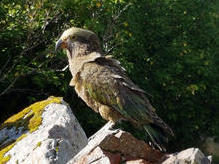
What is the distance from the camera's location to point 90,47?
6.02 meters

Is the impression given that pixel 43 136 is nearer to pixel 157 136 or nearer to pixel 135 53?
pixel 157 136

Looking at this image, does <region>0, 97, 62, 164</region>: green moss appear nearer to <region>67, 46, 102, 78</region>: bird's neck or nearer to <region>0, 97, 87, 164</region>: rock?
<region>0, 97, 87, 164</region>: rock

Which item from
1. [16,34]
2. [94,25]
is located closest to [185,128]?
[94,25]

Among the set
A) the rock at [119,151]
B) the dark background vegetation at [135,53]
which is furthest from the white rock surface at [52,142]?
the dark background vegetation at [135,53]

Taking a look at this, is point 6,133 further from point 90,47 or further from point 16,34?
point 16,34

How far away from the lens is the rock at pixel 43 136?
19.8 feet

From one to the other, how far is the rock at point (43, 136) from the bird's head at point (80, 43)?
1169 millimetres

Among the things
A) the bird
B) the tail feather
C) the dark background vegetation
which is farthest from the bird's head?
the dark background vegetation

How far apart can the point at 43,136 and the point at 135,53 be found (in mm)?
6861

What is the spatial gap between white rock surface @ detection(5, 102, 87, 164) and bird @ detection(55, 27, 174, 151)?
848 mm

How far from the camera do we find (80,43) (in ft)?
19.6

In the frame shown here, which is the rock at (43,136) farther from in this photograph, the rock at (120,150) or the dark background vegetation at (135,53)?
the dark background vegetation at (135,53)

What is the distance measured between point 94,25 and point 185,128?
5.57 meters

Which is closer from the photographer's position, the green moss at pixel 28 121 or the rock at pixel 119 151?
the rock at pixel 119 151
